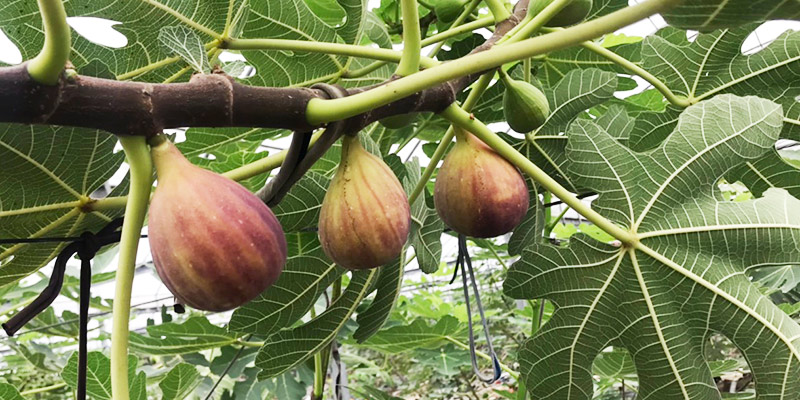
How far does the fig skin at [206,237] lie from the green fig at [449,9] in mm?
755

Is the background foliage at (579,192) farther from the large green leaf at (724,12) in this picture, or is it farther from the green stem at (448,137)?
the large green leaf at (724,12)

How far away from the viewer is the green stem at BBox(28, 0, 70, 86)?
0.42 metres

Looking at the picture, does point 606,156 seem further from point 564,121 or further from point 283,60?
point 283,60

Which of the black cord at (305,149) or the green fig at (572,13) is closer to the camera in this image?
the black cord at (305,149)

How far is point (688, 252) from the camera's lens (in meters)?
0.84

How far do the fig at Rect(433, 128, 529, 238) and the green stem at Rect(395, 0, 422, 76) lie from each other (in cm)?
18

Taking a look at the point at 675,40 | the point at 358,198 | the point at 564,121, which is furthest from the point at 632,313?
the point at 675,40

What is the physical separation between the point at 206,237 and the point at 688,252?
598mm

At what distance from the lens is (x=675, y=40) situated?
3.90ft

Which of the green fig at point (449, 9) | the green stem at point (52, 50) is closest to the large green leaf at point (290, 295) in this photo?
the green fig at point (449, 9)

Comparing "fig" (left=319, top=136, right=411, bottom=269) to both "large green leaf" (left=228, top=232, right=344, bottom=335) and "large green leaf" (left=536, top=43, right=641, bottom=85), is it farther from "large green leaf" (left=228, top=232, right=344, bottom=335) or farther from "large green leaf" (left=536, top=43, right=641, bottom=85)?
"large green leaf" (left=536, top=43, right=641, bottom=85)

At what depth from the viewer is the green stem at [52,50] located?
416 mm

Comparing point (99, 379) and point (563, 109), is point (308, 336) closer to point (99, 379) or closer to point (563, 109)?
point (99, 379)

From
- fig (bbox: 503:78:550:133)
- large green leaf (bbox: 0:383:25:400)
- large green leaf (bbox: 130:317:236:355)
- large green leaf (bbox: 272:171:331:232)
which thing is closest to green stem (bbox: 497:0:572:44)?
fig (bbox: 503:78:550:133)
